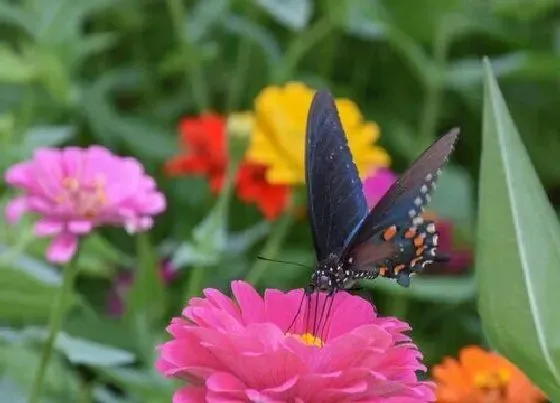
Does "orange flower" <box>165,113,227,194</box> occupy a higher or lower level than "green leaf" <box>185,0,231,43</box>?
lower

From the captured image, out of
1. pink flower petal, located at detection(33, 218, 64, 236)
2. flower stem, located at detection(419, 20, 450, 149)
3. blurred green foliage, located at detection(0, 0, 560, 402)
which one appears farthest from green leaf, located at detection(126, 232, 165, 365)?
flower stem, located at detection(419, 20, 450, 149)

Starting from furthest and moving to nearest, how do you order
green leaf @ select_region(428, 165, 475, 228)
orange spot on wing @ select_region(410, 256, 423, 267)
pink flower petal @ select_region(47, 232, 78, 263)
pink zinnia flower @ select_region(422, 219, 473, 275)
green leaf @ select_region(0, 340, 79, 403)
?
green leaf @ select_region(428, 165, 475, 228)
pink zinnia flower @ select_region(422, 219, 473, 275)
green leaf @ select_region(0, 340, 79, 403)
pink flower petal @ select_region(47, 232, 78, 263)
orange spot on wing @ select_region(410, 256, 423, 267)

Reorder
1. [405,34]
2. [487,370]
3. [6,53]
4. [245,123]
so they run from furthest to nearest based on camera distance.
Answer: [405,34] < [6,53] < [245,123] < [487,370]

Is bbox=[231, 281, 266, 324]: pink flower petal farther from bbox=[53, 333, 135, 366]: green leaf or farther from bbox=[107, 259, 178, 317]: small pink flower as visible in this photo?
bbox=[107, 259, 178, 317]: small pink flower

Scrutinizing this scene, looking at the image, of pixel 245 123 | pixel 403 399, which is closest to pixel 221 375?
pixel 403 399

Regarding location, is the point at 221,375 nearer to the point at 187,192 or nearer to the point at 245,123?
the point at 245,123

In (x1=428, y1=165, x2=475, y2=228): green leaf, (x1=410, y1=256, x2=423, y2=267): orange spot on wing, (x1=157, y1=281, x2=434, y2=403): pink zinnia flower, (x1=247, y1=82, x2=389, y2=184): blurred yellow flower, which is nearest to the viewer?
(x1=157, y1=281, x2=434, y2=403): pink zinnia flower

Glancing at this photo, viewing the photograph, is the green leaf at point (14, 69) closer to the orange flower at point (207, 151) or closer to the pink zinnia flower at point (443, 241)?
the orange flower at point (207, 151)
